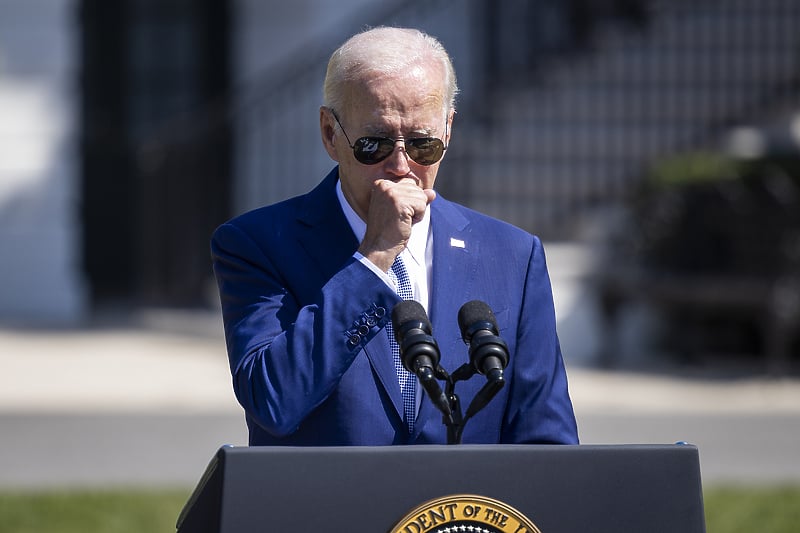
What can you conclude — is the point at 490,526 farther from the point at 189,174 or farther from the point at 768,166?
the point at 189,174

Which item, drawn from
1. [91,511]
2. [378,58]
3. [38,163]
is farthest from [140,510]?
[38,163]

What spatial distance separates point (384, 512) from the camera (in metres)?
2.11

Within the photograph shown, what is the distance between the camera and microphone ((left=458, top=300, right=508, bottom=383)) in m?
2.22

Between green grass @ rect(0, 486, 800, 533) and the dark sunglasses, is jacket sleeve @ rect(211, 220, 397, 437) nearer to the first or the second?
the dark sunglasses

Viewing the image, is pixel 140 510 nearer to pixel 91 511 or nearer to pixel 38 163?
pixel 91 511

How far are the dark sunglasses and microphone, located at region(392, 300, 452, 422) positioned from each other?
0.35m

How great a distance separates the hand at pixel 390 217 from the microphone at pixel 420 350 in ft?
0.64

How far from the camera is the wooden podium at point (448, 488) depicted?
81.7 inches

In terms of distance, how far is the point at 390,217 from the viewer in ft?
8.05

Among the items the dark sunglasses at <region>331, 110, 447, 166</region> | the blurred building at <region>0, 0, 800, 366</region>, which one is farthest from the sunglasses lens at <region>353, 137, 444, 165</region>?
the blurred building at <region>0, 0, 800, 366</region>

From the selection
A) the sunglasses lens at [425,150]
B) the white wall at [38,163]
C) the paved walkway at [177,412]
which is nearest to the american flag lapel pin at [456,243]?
the sunglasses lens at [425,150]

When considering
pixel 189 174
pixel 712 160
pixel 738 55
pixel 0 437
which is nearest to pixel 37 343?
pixel 189 174

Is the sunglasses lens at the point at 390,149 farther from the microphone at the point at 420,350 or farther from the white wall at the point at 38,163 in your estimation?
the white wall at the point at 38,163

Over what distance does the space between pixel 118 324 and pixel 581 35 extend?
503 centimetres
